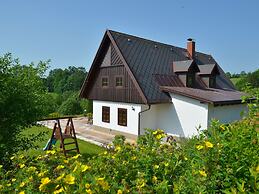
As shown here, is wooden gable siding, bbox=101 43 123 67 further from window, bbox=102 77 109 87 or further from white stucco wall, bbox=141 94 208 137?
white stucco wall, bbox=141 94 208 137

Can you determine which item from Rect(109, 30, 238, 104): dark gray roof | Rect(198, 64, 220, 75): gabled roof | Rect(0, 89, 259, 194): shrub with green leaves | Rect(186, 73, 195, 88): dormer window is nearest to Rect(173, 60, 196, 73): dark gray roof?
Rect(109, 30, 238, 104): dark gray roof

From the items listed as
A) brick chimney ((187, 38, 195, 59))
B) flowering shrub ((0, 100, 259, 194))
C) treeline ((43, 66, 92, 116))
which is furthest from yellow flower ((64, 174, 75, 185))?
brick chimney ((187, 38, 195, 59))

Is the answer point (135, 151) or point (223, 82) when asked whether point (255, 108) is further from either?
point (223, 82)

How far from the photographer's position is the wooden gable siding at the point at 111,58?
15.8m

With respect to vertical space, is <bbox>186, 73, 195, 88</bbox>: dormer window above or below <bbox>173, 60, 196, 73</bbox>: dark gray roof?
below

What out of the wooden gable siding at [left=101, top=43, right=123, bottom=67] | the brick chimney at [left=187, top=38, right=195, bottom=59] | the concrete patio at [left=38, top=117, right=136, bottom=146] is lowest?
the concrete patio at [left=38, top=117, right=136, bottom=146]

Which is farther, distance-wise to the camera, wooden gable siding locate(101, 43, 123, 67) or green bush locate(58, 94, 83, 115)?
green bush locate(58, 94, 83, 115)

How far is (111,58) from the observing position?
16188mm

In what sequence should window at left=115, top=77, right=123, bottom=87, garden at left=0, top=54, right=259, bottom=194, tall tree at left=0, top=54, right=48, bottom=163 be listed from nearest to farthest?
1. garden at left=0, top=54, right=259, bottom=194
2. tall tree at left=0, top=54, right=48, bottom=163
3. window at left=115, top=77, right=123, bottom=87

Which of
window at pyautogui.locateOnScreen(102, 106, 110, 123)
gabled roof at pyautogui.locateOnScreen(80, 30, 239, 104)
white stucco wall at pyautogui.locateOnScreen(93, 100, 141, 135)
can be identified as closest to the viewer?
gabled roof at pyautogui.locateOnScreen(80, 30, 239, 104)

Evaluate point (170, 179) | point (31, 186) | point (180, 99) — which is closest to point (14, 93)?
point (31, 186)

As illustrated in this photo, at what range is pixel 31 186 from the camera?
92.3 inches

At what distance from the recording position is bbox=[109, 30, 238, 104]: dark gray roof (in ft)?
46.9

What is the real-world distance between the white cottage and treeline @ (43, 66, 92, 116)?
402 centimetres
